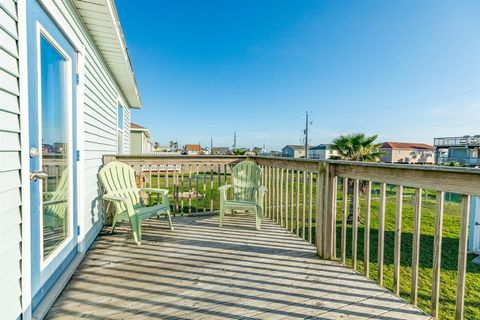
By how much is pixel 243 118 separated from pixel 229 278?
29.6m

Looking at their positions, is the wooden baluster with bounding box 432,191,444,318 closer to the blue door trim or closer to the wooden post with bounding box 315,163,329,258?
the wooden post with bounding box 315,163,329,258

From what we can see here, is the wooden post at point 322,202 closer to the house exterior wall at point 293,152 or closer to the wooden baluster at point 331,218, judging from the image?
the wooden baluster at point 331,218

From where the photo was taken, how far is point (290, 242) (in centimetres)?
302

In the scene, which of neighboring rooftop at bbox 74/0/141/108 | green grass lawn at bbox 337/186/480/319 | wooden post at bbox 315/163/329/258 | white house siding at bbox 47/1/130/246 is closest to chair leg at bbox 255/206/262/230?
wooden post at bbox 315/163/329/258

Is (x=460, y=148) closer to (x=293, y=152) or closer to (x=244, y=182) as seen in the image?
(x=293, y=152)

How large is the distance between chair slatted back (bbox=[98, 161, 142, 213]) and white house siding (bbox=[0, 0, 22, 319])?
176cm

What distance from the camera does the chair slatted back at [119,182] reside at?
3158mm

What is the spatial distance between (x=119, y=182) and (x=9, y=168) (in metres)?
2.12

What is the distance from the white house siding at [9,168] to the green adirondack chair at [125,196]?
4.87 ft

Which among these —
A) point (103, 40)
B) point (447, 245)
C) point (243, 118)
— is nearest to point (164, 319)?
point (103, 40)

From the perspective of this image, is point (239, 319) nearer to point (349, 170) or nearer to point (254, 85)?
point (349, 170)

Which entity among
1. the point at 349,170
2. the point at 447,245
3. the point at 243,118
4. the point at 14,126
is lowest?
the point at 447,245

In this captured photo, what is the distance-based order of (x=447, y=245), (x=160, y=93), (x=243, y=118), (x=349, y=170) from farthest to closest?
1. (x=243, y=118)
2. (x=160, y=93)
3. (x=447, y=245)
4. (x=349, y=170)

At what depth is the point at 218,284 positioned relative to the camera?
2.05 m
